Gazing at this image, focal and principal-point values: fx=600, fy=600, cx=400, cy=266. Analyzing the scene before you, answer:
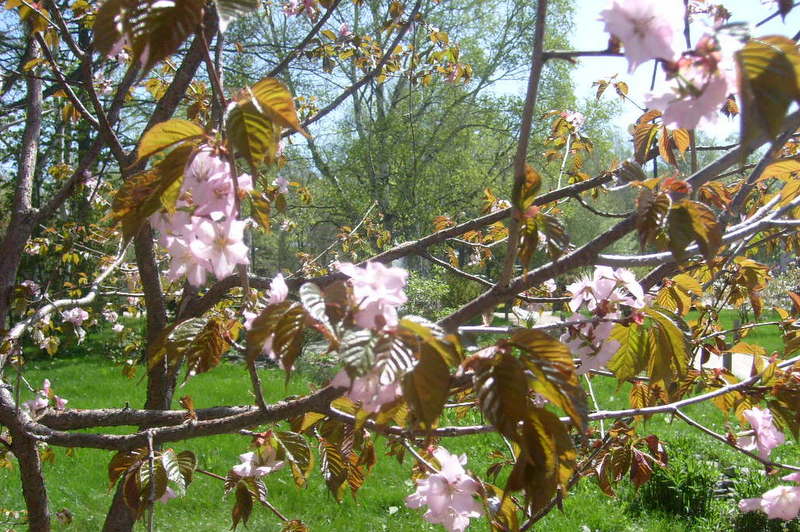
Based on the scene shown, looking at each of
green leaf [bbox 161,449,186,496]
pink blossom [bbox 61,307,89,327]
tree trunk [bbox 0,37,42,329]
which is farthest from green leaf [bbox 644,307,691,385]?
pink blossom [bbox 61,307,89,327]

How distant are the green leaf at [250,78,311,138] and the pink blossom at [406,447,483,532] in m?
0.78

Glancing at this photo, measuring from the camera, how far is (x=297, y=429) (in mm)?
1413

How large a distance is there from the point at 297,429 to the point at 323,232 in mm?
18979

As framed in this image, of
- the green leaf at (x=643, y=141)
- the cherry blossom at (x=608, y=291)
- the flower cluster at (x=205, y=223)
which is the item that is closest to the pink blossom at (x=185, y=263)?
the flower cluster at (x=205, y=223)

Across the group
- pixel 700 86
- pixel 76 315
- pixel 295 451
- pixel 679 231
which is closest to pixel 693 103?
pixel 700 86

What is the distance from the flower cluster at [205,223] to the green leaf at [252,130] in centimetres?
12

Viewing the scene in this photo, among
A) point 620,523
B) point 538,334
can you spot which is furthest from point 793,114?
point 620,523

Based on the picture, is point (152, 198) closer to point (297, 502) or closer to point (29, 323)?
point (29, 323)

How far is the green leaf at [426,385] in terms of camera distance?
67 centimetres

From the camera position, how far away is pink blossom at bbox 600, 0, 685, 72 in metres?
0.68

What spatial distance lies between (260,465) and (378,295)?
92 centimetres

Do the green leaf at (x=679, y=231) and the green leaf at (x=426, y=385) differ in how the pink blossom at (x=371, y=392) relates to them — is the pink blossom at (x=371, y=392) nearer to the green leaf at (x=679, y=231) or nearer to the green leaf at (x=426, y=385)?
the green leaf at (x=426, y=385)

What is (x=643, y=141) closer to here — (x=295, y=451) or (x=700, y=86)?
(x=700, y=86)

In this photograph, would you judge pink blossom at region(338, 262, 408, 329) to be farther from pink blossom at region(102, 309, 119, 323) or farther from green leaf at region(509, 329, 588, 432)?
pink blossom at region(102, 309, 119, 323)
